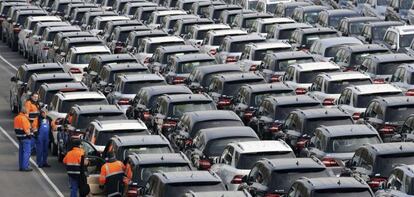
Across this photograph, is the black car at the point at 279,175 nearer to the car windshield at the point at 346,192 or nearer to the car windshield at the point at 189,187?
the car windshield at the point at 189,187

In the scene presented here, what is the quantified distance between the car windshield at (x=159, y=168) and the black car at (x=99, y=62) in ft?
51.6

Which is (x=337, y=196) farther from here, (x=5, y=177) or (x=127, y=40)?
(x=127, y=40)

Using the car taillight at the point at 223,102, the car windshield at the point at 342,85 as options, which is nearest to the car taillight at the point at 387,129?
the car windshield at the point at 342,85

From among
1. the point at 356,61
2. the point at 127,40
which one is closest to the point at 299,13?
the point at 127,40

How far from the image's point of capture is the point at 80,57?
51.1 metres

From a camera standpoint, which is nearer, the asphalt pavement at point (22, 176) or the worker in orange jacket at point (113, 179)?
the worker in orange jacket at point (113, 179)

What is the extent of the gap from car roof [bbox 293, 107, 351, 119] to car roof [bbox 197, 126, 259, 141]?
1.85 metres

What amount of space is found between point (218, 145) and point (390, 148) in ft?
12.5

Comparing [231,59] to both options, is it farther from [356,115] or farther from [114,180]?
[114,180]

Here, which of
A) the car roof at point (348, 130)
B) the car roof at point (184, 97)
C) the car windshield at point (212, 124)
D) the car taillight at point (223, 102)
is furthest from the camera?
the car taillight at point (223, 102)

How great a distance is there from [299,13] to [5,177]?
23.4m

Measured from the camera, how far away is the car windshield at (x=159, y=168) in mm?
32156

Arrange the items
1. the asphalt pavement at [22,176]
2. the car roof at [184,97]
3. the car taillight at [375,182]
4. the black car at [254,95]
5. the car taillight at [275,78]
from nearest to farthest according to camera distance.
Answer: the car taillight at [375,182] → the asphalt pavement at [22,176] → the car roof at [184,97] → the black car at [254,95] → the car taillight at [275,78]

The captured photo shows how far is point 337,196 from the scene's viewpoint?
93.7 ft
